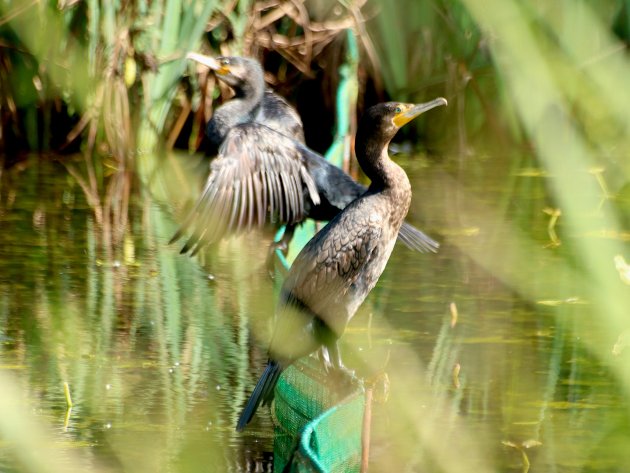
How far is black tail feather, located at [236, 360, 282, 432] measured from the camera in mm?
3250

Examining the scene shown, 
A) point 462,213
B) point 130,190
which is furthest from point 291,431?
point 130,190

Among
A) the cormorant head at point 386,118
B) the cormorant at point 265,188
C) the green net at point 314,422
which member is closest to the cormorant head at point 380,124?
the cormorant head at point 386,118

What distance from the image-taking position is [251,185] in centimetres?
474

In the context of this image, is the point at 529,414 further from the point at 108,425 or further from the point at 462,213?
the point at 462,213

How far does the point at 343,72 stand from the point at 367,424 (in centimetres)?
588

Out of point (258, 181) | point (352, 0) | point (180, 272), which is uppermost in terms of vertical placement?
point (352, 0)

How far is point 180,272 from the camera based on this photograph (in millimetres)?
5363

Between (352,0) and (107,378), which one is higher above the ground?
(352,0)

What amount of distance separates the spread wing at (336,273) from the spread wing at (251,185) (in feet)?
3.73

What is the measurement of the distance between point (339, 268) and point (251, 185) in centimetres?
145

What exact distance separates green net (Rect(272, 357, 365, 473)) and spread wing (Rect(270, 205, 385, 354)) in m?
0.17

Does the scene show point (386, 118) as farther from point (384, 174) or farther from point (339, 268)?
point (339, 268)

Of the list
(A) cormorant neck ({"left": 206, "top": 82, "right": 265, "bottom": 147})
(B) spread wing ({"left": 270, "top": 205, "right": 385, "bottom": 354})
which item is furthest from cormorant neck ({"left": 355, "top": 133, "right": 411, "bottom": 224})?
(A) cormorant neck ({"left": 206, "top": 82, "right": 265, "bottom": 147})

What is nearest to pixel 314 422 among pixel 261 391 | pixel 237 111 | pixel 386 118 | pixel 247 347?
pixel 261 391
